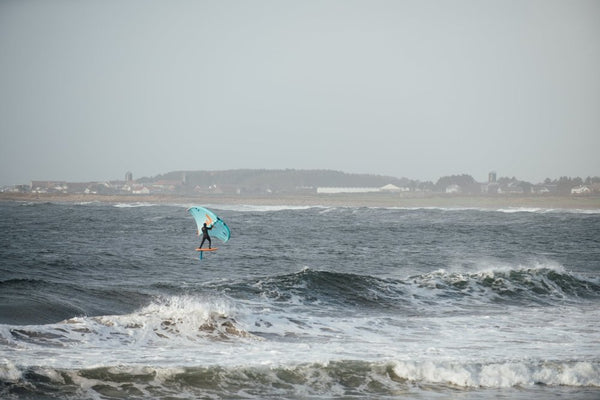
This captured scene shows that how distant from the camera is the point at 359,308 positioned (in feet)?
55.0

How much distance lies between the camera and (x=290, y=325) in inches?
563

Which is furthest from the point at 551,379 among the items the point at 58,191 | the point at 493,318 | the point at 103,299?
the point at 58,191

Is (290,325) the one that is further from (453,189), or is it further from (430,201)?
(453,189)

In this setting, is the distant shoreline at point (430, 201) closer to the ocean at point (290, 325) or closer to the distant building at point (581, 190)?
the distant building at point (581, 190)

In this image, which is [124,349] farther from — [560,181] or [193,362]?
[560,181]

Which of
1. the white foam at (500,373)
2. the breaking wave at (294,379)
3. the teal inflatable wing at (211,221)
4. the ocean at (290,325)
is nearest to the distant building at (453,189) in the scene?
the ocean at (290,325)

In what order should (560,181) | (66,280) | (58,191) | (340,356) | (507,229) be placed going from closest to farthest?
(340,356), (66,280), (507,229), (560,181), (58,191)

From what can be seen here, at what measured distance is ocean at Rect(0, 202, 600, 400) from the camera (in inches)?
401

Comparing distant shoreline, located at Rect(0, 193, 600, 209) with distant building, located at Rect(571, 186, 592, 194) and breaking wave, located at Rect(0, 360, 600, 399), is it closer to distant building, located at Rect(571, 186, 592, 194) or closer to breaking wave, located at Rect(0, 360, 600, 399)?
distant building, located at Rect(571, 186, 592, 194)

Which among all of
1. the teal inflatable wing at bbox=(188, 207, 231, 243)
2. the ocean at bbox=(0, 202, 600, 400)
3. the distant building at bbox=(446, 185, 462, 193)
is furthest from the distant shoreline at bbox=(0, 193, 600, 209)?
the teal inflatable wing at bbox=(188, 207, 231, 243)

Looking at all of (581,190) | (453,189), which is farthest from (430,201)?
(453,189)

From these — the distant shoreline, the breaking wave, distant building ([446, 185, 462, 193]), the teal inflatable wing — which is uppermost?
distant building ([446, 185, 462, 193])

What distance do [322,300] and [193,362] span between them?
22.0ft

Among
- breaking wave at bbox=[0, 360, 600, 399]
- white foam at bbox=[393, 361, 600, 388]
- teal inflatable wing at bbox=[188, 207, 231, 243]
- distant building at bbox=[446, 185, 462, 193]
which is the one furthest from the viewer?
distant building at bbox=[446, 185, 462, 193]
